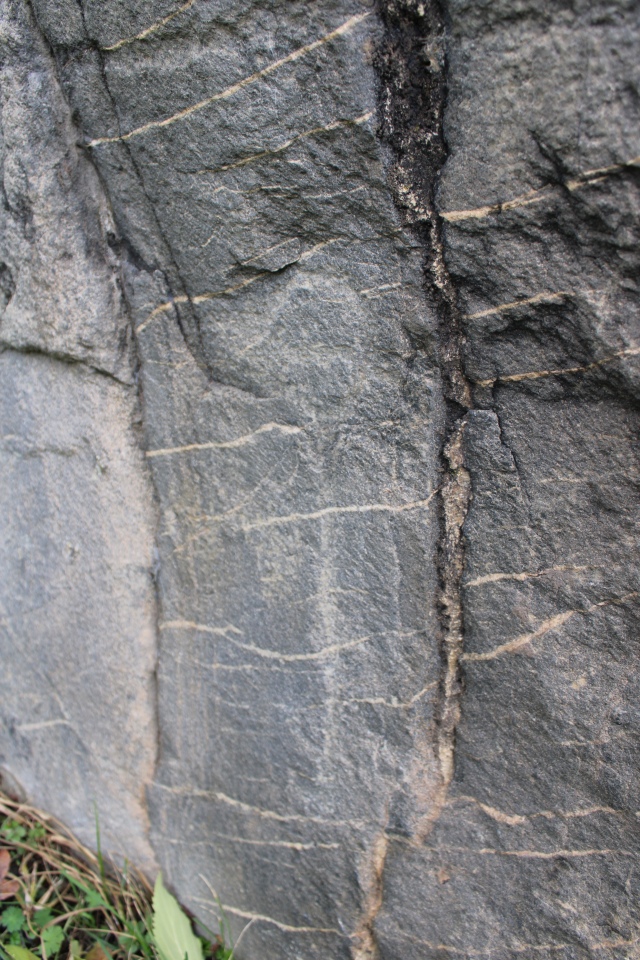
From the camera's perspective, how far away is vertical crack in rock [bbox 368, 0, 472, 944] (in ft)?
3.29

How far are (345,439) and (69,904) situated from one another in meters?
1.28

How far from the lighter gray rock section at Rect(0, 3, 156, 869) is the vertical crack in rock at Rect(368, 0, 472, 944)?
552mm

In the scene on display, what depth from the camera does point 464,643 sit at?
1.26m

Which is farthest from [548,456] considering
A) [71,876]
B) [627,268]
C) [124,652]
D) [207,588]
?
[71,876]

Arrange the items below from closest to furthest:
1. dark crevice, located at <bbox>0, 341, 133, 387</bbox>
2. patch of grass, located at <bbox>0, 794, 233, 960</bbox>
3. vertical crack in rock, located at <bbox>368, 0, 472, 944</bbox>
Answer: vertical crack in rock, located at <bbox>368, 0, 472, 944</bbox> → dark crevice, located at <bbox>0, 341, 133, 387</bbox> → patch of grass, located at <bbox>0, 794, 233, 960</bbox>

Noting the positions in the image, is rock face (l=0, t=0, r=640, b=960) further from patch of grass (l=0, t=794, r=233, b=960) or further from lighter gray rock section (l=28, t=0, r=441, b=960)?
patch of grass (l=0, t=794, r=233, b=960)

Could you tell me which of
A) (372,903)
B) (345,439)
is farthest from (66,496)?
(372,903)

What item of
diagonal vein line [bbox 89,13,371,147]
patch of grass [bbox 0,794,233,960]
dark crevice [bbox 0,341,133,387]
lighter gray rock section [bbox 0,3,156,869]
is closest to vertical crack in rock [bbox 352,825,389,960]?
patch of grass [bbox 0,794,233,960]

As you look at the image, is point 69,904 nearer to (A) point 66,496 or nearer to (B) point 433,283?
(A) point 66,496

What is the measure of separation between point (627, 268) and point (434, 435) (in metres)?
0.37

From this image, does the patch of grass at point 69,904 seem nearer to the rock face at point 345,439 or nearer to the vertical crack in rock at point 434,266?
the rock face at point 345,439

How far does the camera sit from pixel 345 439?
1.24 meters

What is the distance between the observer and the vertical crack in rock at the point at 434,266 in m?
1.00

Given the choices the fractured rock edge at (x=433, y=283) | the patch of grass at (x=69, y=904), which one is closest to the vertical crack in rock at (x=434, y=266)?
the fractured rock edge at (x=433, y=283)
